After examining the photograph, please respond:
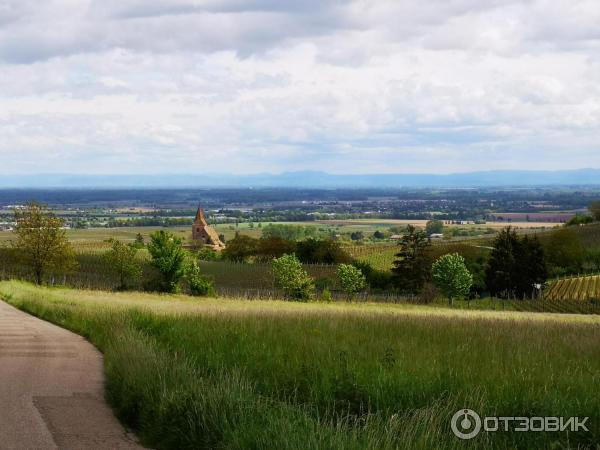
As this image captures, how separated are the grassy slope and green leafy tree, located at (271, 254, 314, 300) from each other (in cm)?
4771

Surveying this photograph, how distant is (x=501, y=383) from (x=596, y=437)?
1.75 m

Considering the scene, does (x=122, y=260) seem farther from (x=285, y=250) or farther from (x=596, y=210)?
(x=596, y=210)

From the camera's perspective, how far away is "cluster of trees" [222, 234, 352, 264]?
104688 millimetres

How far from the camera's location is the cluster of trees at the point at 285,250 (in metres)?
105

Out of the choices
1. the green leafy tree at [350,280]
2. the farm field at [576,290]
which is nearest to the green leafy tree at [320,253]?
the green leafy tree at [350,280]

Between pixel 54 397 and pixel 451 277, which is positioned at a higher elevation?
pixel 54 397

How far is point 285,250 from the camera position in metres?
114

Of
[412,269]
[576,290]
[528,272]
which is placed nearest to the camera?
[576,290]

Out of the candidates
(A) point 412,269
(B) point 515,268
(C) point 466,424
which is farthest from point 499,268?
(C) point 466,424

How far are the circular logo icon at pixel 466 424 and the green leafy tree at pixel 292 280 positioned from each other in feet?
172

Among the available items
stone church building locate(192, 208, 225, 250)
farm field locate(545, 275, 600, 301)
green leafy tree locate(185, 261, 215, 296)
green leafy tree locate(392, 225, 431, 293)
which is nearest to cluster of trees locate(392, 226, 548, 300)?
green leafy tree locate(392, 225, 431, 293)

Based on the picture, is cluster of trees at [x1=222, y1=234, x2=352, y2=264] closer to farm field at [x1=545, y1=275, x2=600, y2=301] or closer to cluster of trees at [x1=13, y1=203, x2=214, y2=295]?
farm field at [x1=545, y1=275, x2=600, y2=301]

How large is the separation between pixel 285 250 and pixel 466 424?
107 meters

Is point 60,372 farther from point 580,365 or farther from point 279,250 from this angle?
point 279,250
